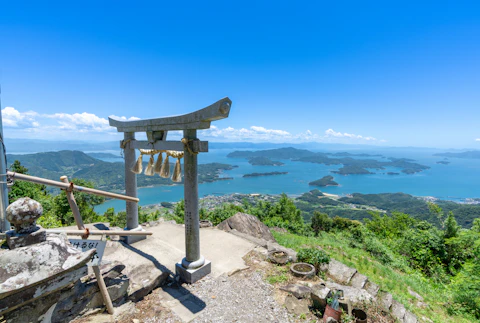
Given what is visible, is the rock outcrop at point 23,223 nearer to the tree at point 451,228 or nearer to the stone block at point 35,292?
the stone block at point 35,292

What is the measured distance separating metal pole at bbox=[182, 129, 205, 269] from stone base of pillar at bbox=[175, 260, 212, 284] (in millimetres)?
86

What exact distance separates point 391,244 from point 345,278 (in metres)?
9.74

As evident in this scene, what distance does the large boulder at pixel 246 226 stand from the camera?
9120mm

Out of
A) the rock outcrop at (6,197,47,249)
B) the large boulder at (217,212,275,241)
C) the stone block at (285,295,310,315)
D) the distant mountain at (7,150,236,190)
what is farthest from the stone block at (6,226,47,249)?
the distant mountain at (7,150,236,190)

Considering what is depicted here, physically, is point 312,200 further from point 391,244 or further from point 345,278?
point 345,278

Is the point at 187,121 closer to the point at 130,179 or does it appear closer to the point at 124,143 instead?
the point at 124,143

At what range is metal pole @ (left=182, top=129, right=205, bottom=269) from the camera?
16.2 feet

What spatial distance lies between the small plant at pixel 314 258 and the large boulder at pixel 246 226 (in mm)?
3126

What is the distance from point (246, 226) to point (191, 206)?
473cm

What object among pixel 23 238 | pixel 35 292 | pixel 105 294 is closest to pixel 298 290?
pixel 105 294

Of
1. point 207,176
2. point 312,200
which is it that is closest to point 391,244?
point 312,200

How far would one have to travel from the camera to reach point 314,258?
19.8ft

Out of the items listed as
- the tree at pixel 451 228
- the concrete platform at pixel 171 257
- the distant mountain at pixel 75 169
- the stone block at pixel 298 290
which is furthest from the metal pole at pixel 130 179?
the distant mountain at pixel 75 169

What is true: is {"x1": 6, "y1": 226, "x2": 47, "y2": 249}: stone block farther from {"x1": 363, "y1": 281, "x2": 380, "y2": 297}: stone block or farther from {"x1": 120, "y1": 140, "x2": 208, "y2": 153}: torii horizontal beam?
{"x1": 363, "y1": 281, "x2": 380, "y2": 297}: stone block
